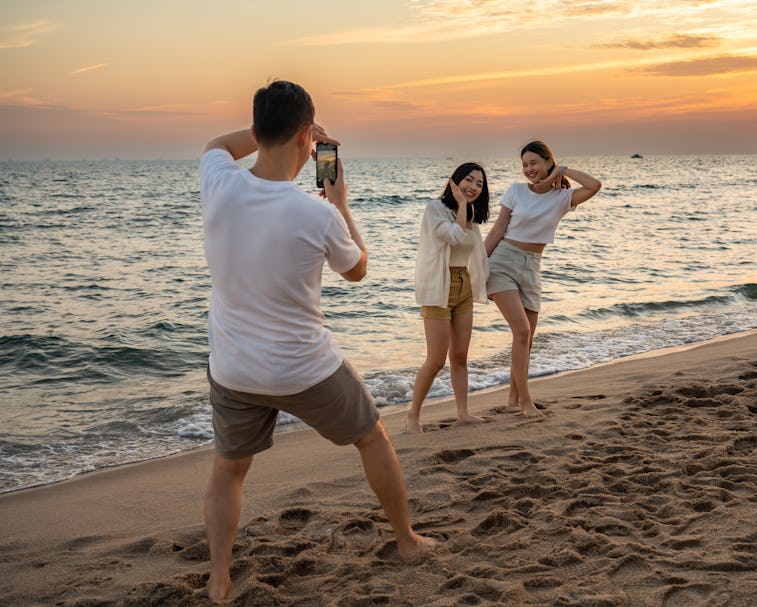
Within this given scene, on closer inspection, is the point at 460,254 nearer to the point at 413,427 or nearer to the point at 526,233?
the point at 526,233

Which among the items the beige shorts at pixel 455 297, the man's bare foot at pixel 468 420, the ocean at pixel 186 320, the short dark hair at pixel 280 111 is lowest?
the ocean at pixel 186 320

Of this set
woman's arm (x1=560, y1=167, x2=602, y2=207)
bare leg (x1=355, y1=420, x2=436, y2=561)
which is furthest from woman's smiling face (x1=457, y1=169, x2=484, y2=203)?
bare leg (x1=355, y1=420, x2=436, y2=561)

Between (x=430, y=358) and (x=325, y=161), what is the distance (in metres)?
2.93

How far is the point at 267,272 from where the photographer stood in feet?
8.89

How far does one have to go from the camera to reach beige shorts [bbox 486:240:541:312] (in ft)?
19.6

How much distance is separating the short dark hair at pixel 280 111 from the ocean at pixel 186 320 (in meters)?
4.01

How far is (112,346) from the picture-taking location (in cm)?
1009

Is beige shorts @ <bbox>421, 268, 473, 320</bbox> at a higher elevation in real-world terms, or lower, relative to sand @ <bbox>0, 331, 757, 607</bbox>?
higher

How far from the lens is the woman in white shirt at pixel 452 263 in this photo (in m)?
5.59

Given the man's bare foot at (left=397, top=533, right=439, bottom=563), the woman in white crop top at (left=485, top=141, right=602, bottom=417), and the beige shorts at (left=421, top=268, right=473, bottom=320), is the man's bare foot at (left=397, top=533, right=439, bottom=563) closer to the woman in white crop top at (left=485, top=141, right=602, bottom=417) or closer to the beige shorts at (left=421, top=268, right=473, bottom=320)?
the beige shorts at (left=421, top=268, right=473, bottom=320)

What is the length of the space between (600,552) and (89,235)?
24023 mm

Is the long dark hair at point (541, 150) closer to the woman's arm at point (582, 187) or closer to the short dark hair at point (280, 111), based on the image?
the woman's arm at point (582, 187)

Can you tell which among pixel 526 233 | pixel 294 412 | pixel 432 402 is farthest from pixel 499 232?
pixel 294 412

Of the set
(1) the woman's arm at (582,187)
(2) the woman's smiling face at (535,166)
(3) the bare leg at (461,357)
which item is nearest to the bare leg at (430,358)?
(3) the bare leg at (461,357)
